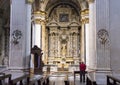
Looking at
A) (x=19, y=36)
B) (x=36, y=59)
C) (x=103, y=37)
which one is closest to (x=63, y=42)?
(x=36, y=59)

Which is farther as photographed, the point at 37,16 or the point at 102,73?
the point at 37,16

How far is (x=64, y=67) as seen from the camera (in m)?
30.5

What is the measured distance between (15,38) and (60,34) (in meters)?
17.0

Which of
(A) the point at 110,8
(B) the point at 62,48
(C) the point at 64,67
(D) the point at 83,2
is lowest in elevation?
(C) the point at 64,67

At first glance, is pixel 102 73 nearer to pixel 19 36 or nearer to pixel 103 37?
pixel 103 37

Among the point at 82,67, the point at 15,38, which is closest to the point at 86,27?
the point at 82,67

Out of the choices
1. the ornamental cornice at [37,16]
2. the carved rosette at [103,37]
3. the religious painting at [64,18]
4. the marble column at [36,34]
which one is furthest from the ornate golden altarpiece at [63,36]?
the carved rosette at [103,37]

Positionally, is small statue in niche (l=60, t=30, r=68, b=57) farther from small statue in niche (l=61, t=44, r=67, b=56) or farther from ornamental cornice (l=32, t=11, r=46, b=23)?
ornamental cornice (l=32, t=11, r=46, b=23)

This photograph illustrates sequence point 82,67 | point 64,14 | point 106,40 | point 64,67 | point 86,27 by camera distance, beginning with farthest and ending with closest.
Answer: point 64,14
point 64,67
point 86,27
point 82,67
point 106,40

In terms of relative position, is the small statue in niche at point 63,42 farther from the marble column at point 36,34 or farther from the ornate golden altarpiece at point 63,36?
the marble column at point 36,34

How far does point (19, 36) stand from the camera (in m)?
15.7

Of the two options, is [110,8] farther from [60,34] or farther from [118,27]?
[60,34]

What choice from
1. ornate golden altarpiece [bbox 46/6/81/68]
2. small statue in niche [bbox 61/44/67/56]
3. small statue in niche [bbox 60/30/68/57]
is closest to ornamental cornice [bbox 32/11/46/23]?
ornate golden altarpiece [bbox 46/6/81/68]

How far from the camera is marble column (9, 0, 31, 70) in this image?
15.6 metres
